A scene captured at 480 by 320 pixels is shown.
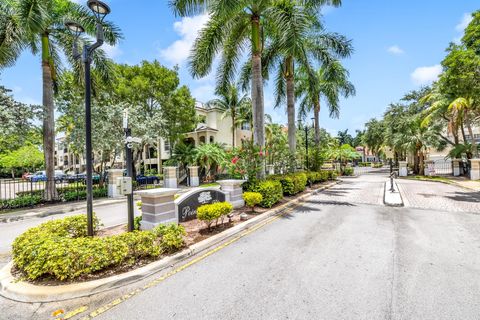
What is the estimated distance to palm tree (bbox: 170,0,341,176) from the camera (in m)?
10.3

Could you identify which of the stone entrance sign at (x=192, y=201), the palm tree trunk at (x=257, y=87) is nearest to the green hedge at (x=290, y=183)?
the palm tree trunk at (x=257, y=87)

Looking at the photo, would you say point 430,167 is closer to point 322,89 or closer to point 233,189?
point 322,89

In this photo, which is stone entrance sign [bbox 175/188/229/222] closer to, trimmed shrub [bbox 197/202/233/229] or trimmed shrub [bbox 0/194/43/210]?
trimmed shrub [bbox 197/202/233/229]

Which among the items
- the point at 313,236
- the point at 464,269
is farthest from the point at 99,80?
the point at 464,269

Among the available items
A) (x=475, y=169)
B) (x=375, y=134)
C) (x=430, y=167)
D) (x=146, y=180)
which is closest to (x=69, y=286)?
(x=146, y=180)

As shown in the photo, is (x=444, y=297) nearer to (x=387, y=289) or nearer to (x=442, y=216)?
(x=387, y=289)

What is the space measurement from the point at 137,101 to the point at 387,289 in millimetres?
22585

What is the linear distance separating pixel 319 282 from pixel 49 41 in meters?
17.9

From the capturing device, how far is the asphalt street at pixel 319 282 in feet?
10.8

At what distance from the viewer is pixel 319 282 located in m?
4.05

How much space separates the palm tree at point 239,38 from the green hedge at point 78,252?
7.06m

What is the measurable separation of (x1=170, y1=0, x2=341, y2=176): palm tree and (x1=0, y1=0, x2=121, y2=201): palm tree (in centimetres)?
600

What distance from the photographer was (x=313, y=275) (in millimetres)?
4297

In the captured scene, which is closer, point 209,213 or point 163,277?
point 163,277
